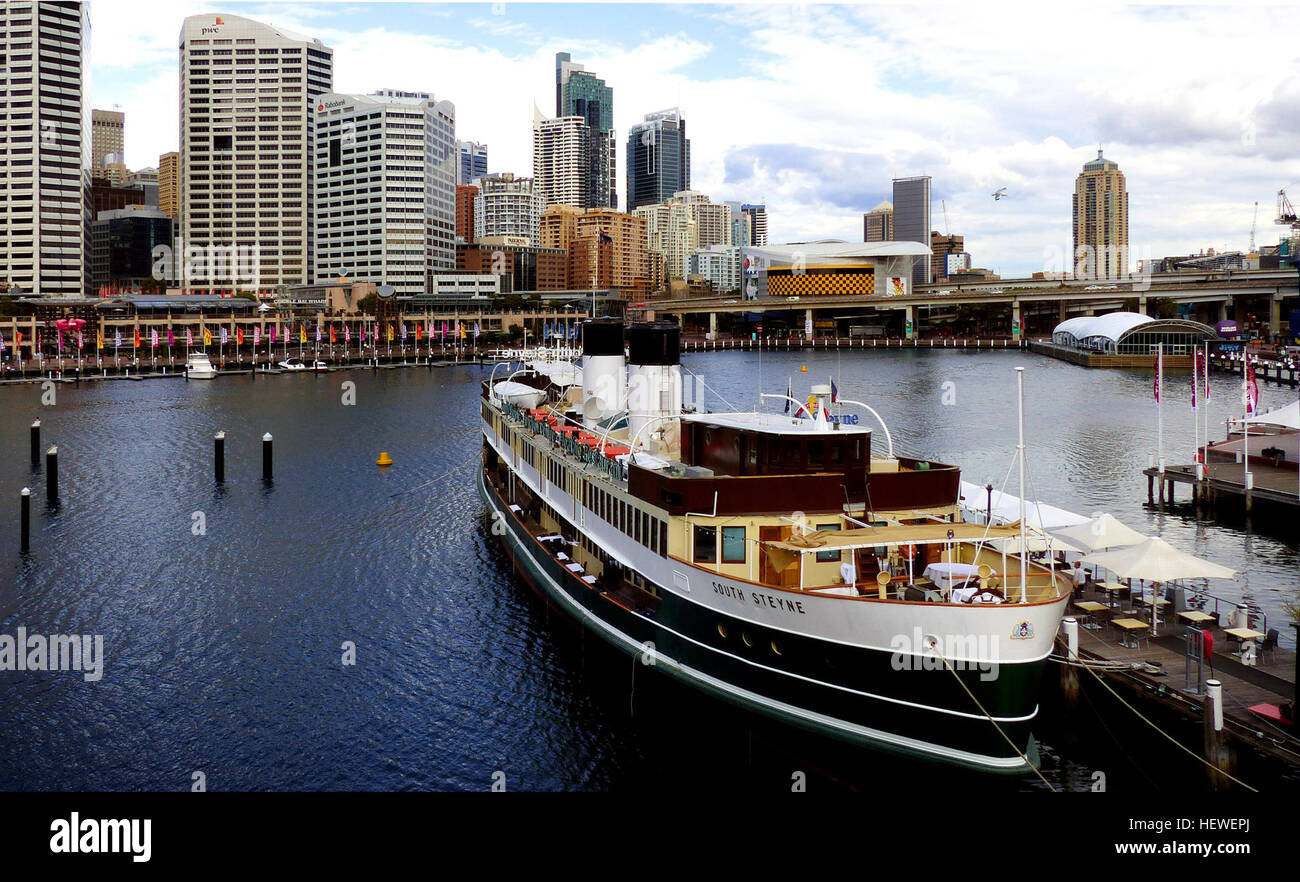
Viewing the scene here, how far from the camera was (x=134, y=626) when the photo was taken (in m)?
37.9

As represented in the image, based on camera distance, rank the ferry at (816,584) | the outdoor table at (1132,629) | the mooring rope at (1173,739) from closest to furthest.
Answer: the mooring rope at (1173,739)
the ferry at (816,584)
the outdoor table at (1132,629)

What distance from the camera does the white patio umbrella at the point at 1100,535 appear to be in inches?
1324

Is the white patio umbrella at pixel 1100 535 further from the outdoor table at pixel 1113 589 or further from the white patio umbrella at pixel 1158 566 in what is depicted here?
the white patio umbrella at pixel 1158 566

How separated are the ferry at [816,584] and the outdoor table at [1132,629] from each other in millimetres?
2564

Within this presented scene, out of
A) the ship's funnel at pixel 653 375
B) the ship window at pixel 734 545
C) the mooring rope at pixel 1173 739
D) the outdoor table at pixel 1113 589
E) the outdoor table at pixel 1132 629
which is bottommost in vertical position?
the mooring rope at pixel 1173 739

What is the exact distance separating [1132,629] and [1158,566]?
1.86 metres

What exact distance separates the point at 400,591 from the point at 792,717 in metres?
21.4

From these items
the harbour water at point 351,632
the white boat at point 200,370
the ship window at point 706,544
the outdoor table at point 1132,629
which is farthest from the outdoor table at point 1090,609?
the white boat at point 200,370

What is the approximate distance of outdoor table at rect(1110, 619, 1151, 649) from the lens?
28.5m

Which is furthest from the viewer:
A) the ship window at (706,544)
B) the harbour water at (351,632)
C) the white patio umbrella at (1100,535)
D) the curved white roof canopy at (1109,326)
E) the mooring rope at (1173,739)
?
the curved white roof canopy at (1109,326)

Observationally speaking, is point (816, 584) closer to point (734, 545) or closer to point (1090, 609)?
point (734, 545)

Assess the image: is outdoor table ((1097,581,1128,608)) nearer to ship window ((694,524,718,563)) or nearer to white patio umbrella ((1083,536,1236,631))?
white patio umbrella ((1083,536,1236,631))

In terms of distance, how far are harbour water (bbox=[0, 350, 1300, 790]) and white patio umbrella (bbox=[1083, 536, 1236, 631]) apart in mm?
5243

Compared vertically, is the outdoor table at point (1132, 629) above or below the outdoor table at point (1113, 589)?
below
